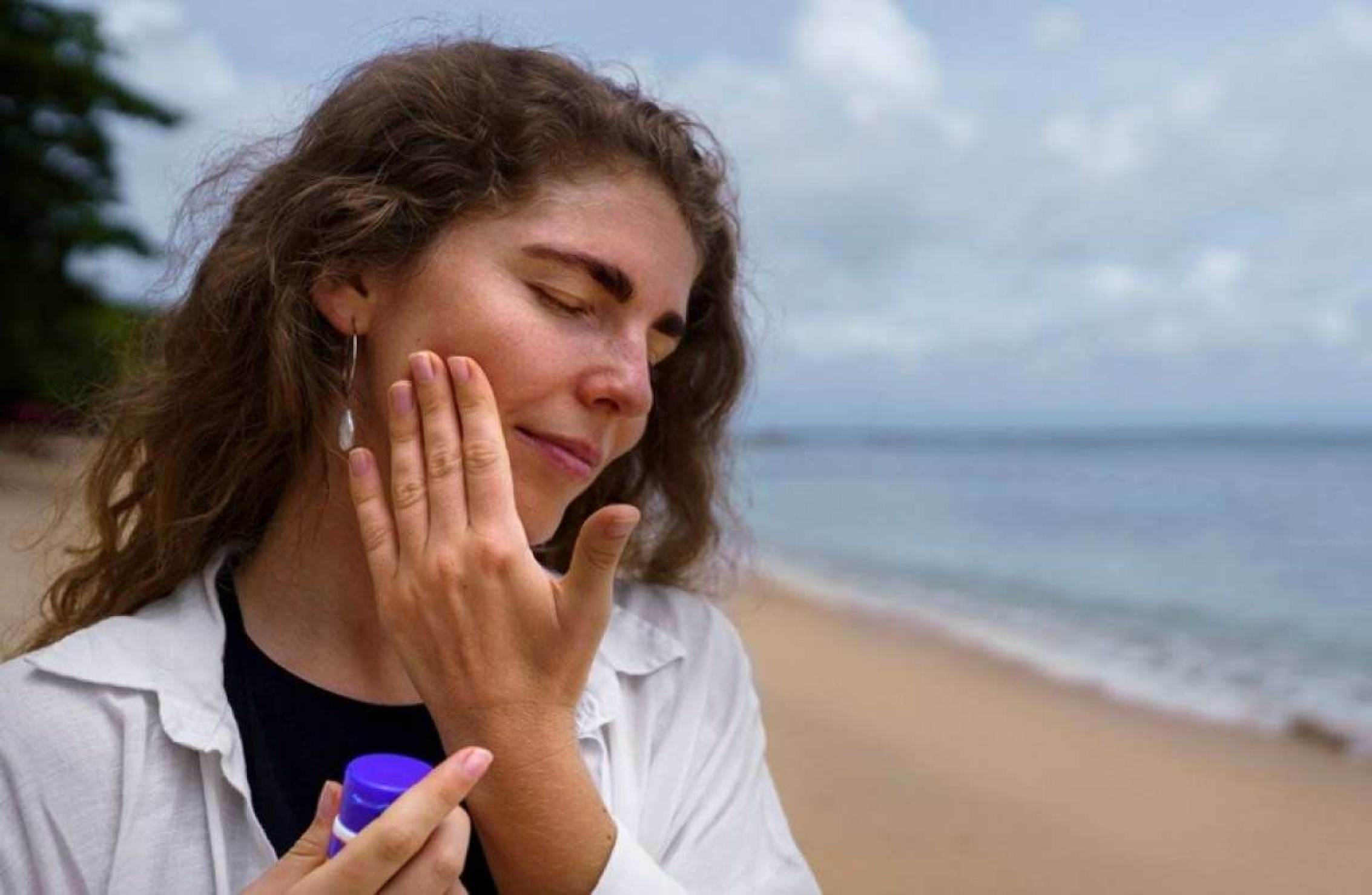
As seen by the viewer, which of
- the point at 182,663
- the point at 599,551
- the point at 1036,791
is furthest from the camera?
the point at 1036,791

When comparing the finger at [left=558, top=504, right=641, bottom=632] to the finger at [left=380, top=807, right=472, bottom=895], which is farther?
the finger at [left=558, top=504, right=641, bottom=632]

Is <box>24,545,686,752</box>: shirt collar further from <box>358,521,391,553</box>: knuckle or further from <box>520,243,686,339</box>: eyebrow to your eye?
<box>520,243,686,339</box>: eyebrow

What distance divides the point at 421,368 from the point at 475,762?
0.52 meters

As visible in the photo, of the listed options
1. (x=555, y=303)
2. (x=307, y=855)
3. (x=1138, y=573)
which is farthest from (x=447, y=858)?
(x=1138, y=573)

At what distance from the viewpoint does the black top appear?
1776mm

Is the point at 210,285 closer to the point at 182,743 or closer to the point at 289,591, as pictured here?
the point at 289,591

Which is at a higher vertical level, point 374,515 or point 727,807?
point 374,515

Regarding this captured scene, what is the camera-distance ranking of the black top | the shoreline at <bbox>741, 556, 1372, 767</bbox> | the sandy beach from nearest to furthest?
the black top < the sandy beach < the shoreline at <bbox>741, 556, 1372, 767</bbox>

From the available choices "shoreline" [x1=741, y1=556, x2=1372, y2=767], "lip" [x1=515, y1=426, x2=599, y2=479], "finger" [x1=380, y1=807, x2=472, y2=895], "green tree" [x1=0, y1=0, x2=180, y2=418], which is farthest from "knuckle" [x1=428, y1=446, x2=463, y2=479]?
"green tree" [x1=0, y1=0, x2=180, y2=418]

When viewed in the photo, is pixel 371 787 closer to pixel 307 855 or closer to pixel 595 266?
pixel 307 855

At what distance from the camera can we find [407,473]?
1634 millimetres

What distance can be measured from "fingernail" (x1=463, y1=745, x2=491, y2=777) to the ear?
772mm

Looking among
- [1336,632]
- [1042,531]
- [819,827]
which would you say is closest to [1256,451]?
[1042,531]

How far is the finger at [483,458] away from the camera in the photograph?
160 cm
